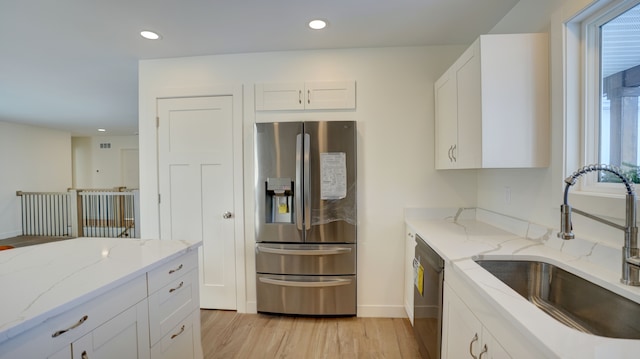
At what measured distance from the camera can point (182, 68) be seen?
99.3 inches

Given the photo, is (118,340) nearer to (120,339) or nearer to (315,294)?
(120,339)

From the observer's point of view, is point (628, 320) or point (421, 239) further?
point (421, 239)

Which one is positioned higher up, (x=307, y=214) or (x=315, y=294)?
(x=307, y=214)

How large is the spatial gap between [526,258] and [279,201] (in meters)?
1.76

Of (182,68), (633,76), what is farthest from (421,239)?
(182,68)

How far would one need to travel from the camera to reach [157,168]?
2539 mm

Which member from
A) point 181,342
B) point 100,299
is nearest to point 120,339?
point 100,299

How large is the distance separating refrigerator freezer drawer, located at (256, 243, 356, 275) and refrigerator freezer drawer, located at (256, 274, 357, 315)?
0.21 feet

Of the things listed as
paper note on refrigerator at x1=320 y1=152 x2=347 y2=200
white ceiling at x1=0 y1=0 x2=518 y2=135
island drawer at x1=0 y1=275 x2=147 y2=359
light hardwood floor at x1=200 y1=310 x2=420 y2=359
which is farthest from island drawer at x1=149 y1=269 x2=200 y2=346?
white ceiling at x1=0 y1=0 x2=518 y2=135

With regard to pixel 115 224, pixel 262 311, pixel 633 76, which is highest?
pixel 633 76

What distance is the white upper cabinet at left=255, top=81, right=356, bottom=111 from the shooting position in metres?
2.35

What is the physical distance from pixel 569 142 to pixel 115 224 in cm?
637

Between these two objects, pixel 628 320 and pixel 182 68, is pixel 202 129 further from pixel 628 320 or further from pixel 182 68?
pixel 628 320

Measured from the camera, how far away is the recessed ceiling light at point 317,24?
1923 mm
